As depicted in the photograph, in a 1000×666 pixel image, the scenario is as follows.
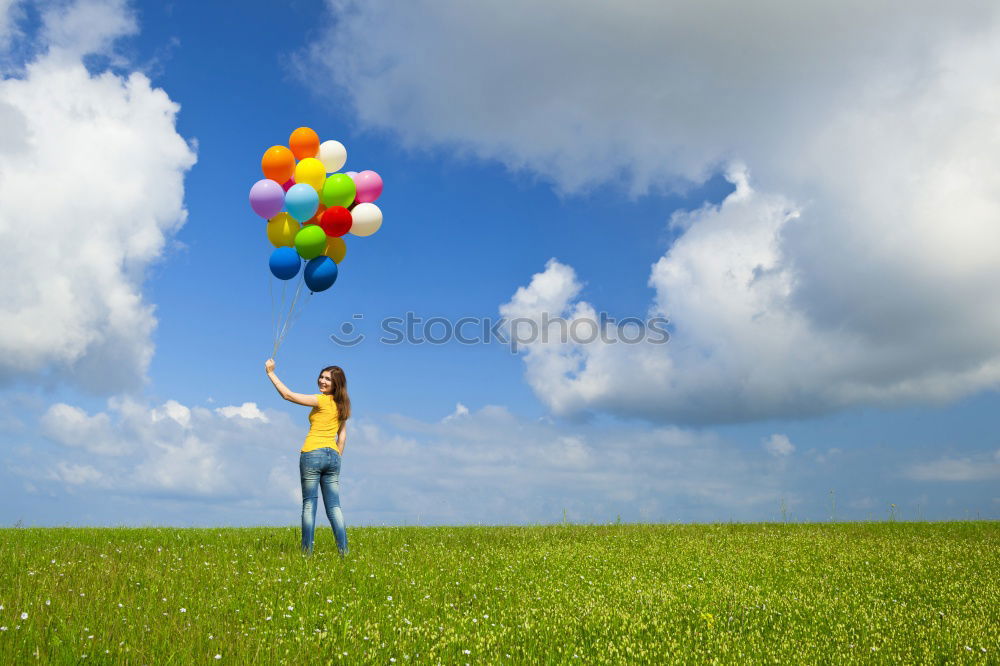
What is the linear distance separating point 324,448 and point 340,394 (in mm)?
1020

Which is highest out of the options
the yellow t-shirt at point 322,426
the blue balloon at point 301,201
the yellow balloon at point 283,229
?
the blue balloon at point 301,201

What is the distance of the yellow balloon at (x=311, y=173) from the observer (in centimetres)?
1384

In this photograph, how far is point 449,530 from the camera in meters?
18.5

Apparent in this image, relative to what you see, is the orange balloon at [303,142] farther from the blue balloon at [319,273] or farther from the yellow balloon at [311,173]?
the blue balloon at [319,273]

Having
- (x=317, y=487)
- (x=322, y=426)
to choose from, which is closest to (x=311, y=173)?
(x=322, y=426)

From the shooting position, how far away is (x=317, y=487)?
1273 cm

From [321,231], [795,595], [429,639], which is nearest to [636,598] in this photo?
[795,595]

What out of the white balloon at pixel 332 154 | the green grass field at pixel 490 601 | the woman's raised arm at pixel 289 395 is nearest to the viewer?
the green grass field at pixel 490 601

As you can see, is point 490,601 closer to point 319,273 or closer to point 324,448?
point 324,448

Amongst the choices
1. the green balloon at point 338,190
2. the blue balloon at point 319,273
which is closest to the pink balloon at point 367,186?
the green balloon at point 338,190

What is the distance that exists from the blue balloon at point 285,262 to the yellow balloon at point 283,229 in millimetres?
336

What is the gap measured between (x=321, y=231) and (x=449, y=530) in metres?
8.75

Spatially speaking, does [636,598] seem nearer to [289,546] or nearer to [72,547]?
[289,546]

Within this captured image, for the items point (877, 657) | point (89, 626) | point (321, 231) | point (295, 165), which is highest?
point (295, 165)
